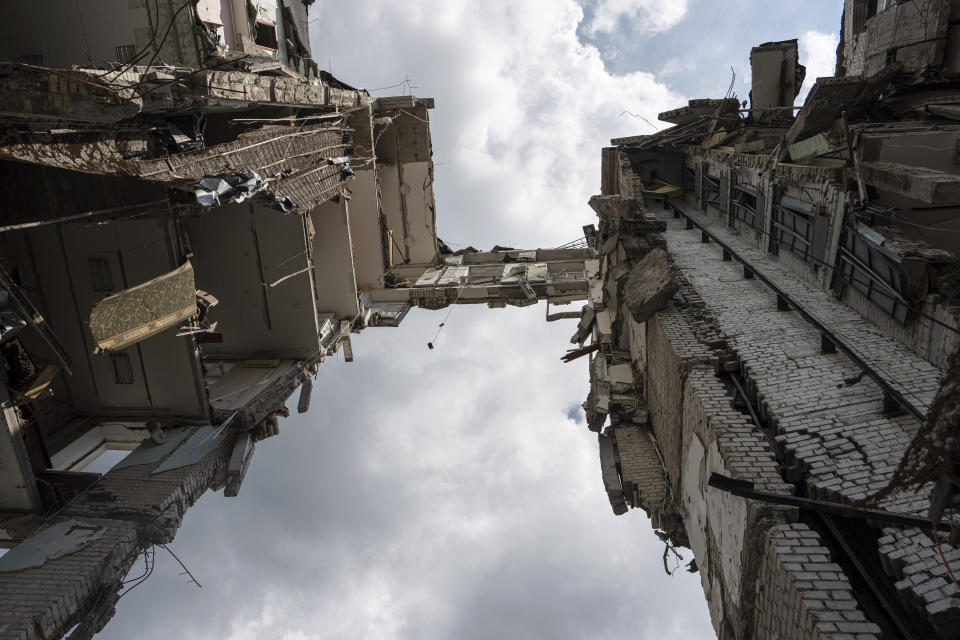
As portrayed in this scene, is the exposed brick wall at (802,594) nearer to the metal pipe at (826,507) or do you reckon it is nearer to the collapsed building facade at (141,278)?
the metal pipe at (826,507)

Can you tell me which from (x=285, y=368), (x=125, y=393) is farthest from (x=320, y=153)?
(x=125, y=393)

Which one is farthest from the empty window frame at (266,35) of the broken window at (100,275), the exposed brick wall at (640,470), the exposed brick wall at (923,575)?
the exposed brick wall at (923,575)

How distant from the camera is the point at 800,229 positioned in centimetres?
1072

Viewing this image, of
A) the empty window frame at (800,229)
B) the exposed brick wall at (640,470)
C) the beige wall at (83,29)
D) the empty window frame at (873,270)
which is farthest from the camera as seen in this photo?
the beige wall at (83,29)

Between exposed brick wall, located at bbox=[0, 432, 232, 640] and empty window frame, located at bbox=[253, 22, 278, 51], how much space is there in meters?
14.0

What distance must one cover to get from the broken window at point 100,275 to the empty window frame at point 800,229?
12.5 metres

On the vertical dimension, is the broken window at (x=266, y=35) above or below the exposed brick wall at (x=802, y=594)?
above

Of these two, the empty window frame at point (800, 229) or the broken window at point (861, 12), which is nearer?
the empty window frame at point (800, 229)

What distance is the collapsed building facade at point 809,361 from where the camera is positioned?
4.57 metres

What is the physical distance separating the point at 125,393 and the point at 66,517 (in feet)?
8.80

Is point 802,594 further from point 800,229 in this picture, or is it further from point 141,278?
point 141,278

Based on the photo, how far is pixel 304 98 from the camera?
10383 mm

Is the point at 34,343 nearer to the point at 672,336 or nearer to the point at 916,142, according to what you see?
the point at 672,336

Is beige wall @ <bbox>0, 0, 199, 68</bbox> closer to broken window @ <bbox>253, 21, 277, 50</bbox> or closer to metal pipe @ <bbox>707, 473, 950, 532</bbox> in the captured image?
broken window @ <bbox>253, 21, 277, 50</bbox>
